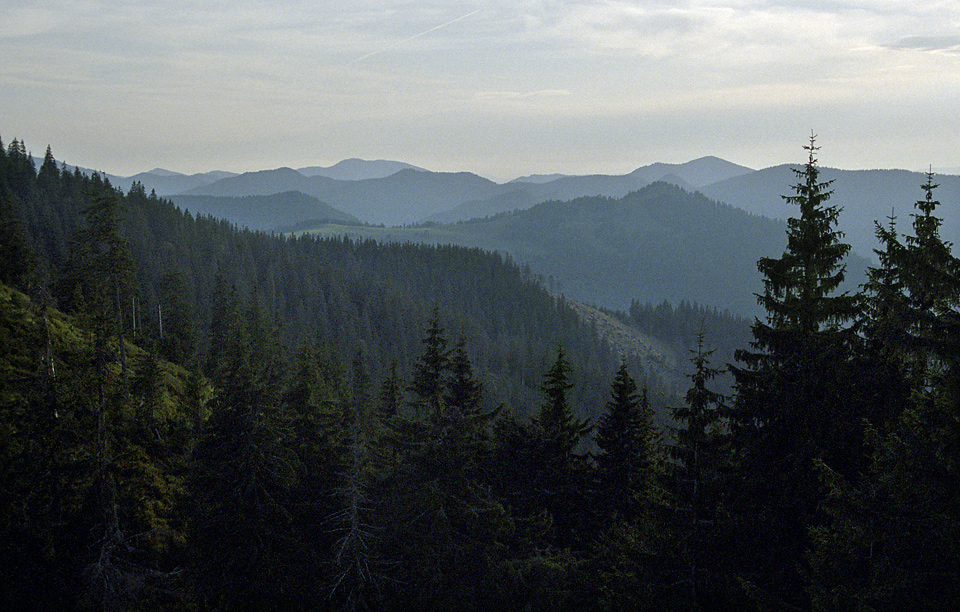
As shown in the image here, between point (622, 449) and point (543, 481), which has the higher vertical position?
point (622, 449)

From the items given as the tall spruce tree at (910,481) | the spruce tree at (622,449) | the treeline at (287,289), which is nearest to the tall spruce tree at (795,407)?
the tall spruce tree at (910,481)

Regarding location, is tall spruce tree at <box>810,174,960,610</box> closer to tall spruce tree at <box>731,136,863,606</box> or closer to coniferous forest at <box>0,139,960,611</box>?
coniferous forest at <box>0,139,960,611</box>

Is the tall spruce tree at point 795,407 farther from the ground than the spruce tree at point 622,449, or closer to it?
farther from the ground

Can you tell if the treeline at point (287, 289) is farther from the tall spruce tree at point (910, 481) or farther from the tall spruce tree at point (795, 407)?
the tall spruce tree at point (910, 481)

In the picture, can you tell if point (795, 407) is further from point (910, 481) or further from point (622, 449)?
point (622, 449)

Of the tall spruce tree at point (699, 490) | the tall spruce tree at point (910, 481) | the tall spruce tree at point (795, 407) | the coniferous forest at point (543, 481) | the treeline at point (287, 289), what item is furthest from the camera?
the treeline at point (287, 289)

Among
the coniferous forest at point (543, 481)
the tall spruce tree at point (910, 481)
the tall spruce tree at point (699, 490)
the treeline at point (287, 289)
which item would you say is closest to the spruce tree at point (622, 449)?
the coniferous forest at point (543, 481)

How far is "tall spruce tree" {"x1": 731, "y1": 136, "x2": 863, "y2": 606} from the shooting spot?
54.2 feet

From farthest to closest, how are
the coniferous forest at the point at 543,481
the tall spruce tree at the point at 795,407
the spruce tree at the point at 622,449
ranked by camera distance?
Answer: the spruce tree at the point at 622,449, the tall spruce tree at the point at 795,407, the coniferous forest at the point at 543,481

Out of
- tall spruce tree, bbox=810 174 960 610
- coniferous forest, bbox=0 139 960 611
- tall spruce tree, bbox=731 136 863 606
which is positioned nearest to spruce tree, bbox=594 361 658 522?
coniferous forest, bbox=0 139 960 611

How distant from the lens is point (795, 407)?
16938 millimetres

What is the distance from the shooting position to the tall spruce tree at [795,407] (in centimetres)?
1653

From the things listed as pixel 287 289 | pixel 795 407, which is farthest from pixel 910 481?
pixel 287 289

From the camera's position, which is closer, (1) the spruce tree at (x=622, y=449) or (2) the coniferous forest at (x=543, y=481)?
(2) the coniferous forest at (x=543, y=481)
